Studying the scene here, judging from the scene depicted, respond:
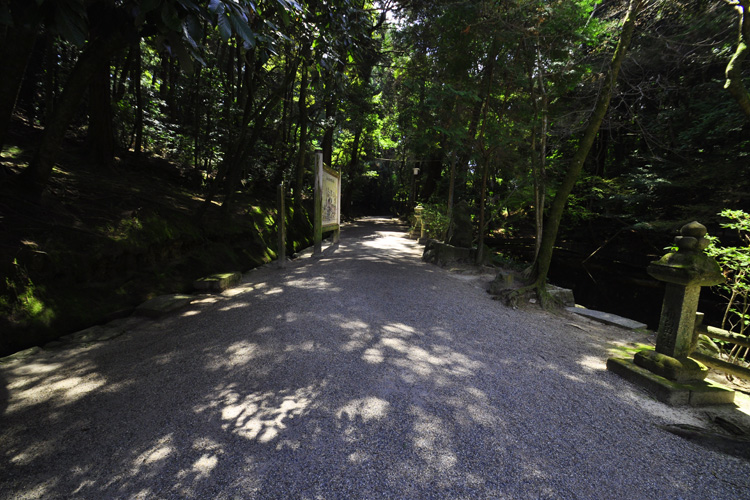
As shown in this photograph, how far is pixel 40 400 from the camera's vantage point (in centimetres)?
251

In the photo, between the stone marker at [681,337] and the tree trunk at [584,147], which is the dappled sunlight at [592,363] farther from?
the tree trunk at [584,147]

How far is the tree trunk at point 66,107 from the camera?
369 cm

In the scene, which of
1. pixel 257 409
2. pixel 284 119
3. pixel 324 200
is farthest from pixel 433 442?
pixel 284 119

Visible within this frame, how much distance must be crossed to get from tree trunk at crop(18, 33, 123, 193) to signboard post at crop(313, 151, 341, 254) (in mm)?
3908

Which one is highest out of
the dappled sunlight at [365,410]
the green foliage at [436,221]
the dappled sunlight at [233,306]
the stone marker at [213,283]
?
the green foliage at [436,221]

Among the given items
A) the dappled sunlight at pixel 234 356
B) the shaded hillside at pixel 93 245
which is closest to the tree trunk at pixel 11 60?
the shaded hillside at pixel 93 245

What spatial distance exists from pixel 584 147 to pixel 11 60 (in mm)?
7263

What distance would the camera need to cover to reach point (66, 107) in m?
3.94

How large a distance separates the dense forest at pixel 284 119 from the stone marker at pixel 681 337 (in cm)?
252

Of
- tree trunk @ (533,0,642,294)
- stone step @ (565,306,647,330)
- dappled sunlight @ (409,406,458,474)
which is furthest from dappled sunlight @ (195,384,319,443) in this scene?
stone step @ (565,306,647,330)

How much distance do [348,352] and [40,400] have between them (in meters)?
2.43

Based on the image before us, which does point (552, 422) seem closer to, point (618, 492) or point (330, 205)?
point (618, 492)

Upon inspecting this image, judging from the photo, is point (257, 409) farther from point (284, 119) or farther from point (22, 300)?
point (284, 119)

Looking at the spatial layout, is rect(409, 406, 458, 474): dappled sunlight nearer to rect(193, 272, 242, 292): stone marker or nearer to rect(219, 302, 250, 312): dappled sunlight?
rect(219, 302, 250, 312): dappled sunlight
